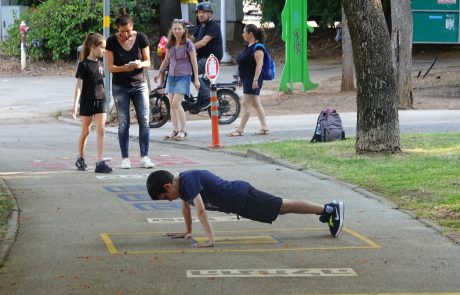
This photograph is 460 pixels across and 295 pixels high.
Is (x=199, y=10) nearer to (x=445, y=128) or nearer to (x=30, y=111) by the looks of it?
(x=445, y=128)

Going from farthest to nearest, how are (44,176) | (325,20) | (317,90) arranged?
1. (325,20)
2. (317,90)
3. (44,176)

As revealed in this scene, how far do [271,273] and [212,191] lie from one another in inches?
42.8

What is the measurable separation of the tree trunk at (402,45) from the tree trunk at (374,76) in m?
7.99

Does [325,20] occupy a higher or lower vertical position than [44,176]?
higher

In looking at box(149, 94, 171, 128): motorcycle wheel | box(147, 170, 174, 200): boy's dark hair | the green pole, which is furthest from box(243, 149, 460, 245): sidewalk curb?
the green pole

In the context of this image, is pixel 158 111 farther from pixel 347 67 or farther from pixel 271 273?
pixel 271 273

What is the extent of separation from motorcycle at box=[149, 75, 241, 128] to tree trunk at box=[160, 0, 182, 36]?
1310 cm

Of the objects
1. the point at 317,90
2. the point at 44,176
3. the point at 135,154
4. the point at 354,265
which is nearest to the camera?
the point at 354,265

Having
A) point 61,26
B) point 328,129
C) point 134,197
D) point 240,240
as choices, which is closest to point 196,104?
point 328,129

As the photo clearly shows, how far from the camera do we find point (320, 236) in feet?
30.1

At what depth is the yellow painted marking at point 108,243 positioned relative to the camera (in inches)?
337

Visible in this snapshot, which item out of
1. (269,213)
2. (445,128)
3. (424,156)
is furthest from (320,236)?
(445,128)

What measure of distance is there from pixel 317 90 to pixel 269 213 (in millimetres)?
17704

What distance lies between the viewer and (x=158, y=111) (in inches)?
754
